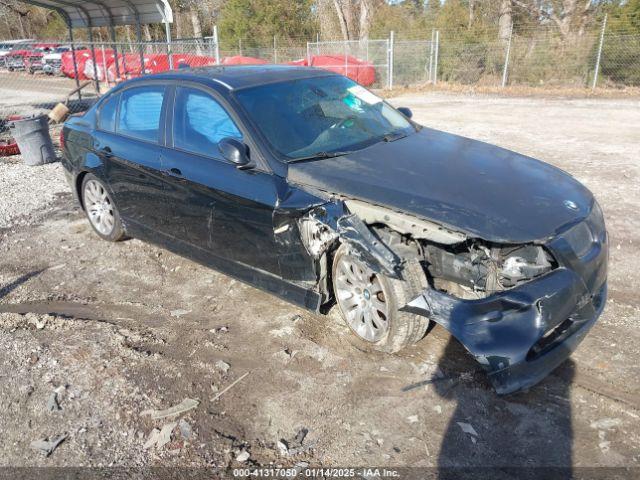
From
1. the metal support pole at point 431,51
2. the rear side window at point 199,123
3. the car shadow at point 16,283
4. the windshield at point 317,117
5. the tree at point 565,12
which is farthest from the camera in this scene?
the metal support pole at point 431,51

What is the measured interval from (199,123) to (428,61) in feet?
62.9

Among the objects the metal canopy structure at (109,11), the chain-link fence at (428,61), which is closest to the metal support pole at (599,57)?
the chain-link fence at (428,61)

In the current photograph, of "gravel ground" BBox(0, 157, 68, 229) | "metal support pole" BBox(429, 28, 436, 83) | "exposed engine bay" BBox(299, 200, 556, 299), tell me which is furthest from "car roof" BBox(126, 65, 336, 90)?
"metal support pole" BBox(429, 28, 436, 83)

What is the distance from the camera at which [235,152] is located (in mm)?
3758

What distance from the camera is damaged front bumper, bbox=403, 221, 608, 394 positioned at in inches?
113

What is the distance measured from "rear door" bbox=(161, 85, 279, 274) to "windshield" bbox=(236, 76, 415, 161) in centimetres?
26

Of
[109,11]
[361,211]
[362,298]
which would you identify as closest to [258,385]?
[362,298]

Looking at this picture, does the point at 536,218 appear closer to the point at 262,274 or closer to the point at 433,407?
the point at 433,407

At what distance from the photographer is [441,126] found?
11969mm

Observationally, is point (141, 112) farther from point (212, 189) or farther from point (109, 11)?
point (109, 11)

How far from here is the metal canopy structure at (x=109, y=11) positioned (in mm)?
13672

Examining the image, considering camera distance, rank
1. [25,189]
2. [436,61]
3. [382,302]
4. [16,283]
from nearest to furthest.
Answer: [382,302] → [16,283] → [25,189] → [436,61]

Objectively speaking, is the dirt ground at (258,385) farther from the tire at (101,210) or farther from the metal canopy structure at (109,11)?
the metal canopy structure at (109,11)

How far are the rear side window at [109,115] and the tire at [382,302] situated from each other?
2987 millimetres
